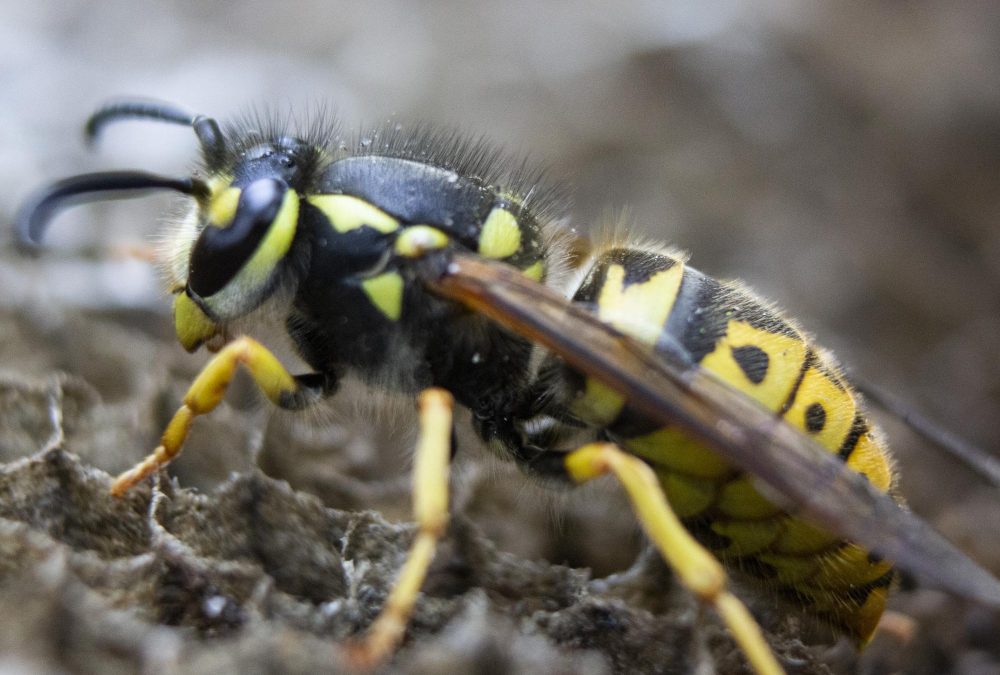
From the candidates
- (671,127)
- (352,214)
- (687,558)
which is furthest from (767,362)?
(671,127)

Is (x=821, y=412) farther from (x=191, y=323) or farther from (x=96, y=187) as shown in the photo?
(x=96, y=187)

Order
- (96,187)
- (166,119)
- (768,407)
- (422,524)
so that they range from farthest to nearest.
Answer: (166,119) → (96,187) → (768,407) → (422,524)

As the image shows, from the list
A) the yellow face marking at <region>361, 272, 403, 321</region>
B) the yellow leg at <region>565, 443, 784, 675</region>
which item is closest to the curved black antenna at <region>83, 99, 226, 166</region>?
the yellow face marking at <region>361, 272, 403, 321</region>

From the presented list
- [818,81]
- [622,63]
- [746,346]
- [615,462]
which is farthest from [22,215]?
[818,81]

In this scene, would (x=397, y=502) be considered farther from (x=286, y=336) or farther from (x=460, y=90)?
(x=460, y=90)

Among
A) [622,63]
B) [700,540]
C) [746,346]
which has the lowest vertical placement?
[700,540]

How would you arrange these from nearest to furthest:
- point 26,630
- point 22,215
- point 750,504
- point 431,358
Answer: point 26,630, point 750,504, point 431,358, point 22,215

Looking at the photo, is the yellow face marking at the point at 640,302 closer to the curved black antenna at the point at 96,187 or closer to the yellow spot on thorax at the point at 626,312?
the yellow spot on thorax at the point at 626,312
